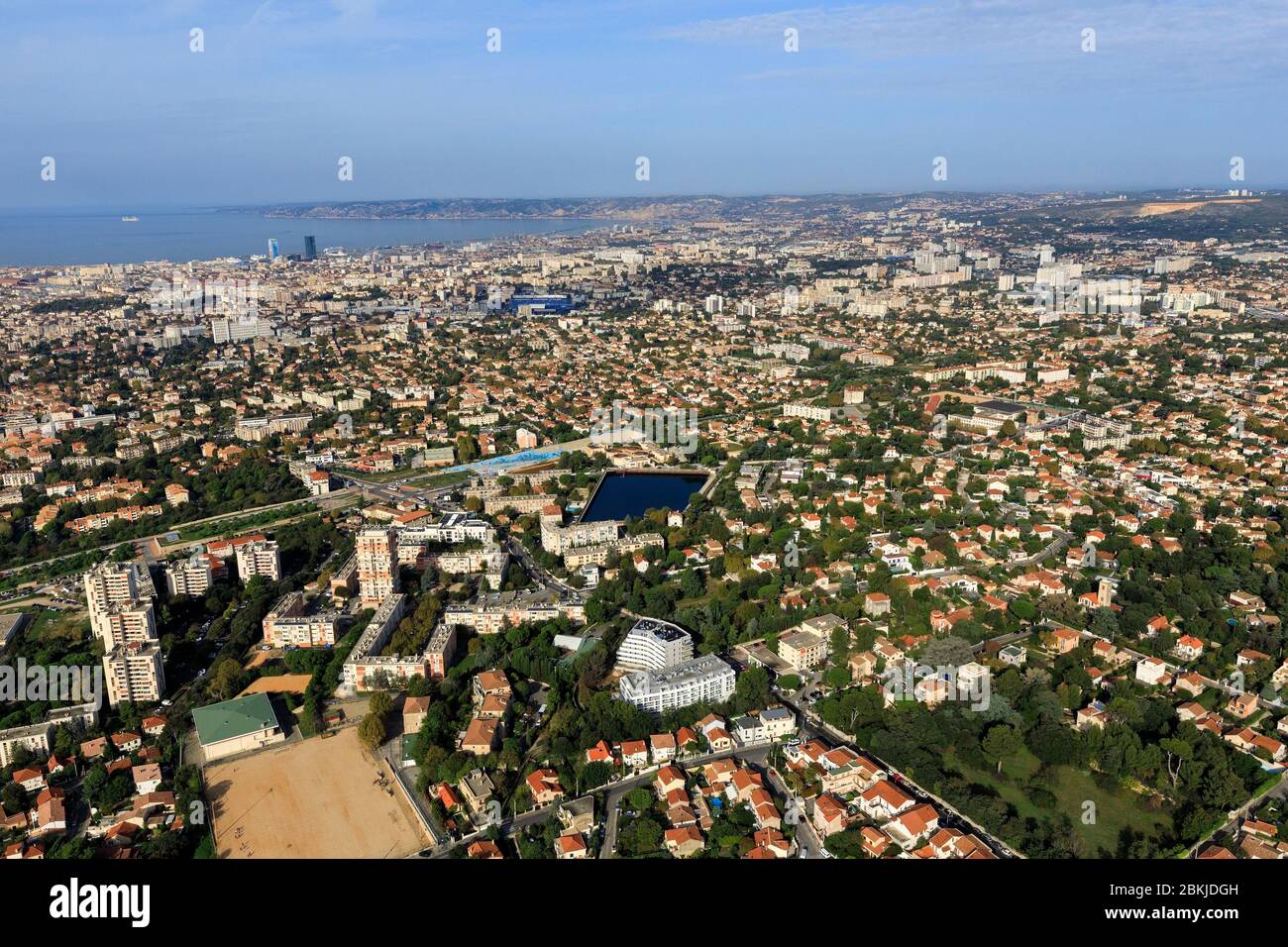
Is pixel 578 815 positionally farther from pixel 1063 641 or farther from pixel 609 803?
pixel 1063 641

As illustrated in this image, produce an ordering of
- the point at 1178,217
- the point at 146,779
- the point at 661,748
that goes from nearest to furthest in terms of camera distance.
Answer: the point at 146,779 < the point at 661,748 < the point at 1178,217

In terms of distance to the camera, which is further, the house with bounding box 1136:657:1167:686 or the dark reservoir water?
the dark reservoir water

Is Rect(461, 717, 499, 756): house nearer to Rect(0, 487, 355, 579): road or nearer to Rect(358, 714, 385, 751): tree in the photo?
Rect(358, 714, 385, 751): tree

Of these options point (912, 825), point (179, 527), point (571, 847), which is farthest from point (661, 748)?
point (179, 527)

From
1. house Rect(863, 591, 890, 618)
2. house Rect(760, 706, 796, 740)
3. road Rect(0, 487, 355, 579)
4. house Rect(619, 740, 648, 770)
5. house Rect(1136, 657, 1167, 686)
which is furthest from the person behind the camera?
road Rect(0, 487, 355, 579)

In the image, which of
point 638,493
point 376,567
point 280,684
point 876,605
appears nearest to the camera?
point 280,684

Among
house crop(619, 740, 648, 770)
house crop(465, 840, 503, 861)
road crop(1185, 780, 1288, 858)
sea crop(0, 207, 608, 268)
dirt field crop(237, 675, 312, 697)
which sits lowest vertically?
road crop(1185, 780, 1288, 858)

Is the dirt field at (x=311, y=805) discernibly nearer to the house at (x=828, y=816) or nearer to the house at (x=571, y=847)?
the house at (x=571, y=847)

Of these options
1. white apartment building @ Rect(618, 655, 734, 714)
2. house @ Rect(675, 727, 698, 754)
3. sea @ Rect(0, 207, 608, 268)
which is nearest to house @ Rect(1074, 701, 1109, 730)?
white apartment building @ Rect(618, 655, 734, 714)

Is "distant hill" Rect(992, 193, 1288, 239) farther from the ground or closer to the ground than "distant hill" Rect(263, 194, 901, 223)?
closer to the ground
